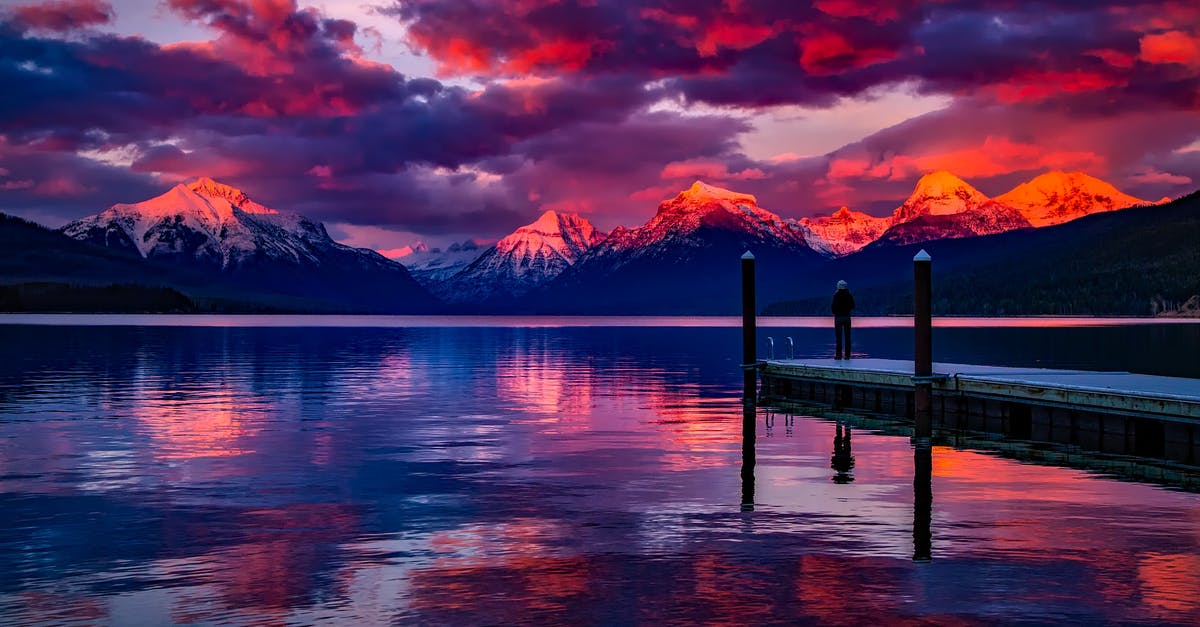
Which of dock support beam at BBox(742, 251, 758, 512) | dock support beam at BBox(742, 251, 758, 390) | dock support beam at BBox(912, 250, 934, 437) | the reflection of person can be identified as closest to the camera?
the reflection of person

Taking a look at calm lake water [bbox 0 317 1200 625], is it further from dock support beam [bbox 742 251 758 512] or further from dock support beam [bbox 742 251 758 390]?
dock support beam [bbox 742 251 758 390]

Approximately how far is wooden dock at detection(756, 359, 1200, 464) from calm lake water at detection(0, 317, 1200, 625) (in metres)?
3.43

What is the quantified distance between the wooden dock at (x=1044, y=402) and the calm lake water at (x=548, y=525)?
3.43m

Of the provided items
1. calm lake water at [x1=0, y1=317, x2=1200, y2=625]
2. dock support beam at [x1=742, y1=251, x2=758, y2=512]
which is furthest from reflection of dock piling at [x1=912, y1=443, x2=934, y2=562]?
dock support beam at [x1=742, y1=251, x2=758, y2=512]

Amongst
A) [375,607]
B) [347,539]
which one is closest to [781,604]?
[375,607]

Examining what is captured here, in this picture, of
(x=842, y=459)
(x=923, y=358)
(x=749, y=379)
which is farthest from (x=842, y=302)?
(x=842, y=459)

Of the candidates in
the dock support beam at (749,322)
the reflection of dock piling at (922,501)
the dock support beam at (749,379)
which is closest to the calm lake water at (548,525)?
the reflection of dock piling at (922,501)

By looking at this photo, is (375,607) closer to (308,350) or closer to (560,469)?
(560,469)

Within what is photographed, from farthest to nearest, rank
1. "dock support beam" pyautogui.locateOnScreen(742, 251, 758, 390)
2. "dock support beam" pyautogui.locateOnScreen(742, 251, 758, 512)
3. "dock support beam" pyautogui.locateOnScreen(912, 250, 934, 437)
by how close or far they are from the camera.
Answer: "dock support beam" pyautogui.locateOnScreen(742, 251, 758, 390) < "dock support beam" pyautogui.locateOnScreen(912, 250, 934, 437) < "dock support beam" pyautogui.locateOnScreen(742, 251, 758, 512)

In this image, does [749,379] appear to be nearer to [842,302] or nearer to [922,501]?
[842,302]

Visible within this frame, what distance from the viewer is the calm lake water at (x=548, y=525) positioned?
59.6 ft

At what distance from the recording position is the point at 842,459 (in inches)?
1375

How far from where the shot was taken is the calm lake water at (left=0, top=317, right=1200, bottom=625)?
18.2 metres

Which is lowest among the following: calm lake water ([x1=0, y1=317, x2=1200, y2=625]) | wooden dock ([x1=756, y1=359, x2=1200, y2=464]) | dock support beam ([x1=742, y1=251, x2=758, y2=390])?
calm lake water ([x1=0, y1=317, x2=1200, y2=625])
